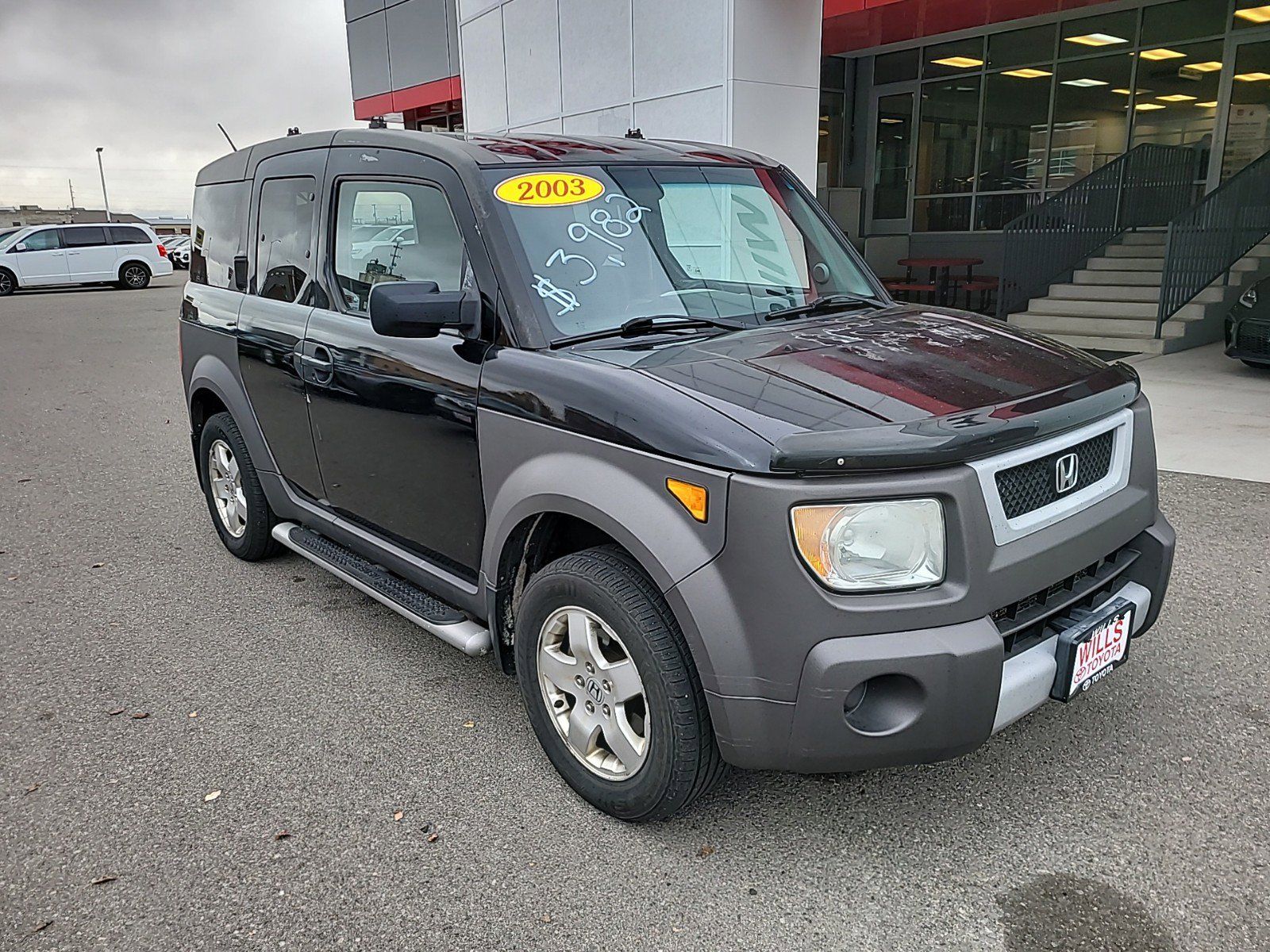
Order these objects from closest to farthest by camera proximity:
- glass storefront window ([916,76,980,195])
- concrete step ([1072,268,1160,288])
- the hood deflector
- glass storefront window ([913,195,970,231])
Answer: the hood deflector → concrete step ([1072,268,1160,288]) → glass storefront window ([916,76,980,195]) → glass storefront window ([913,195,970,231])

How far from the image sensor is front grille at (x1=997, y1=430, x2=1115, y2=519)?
8.00ft

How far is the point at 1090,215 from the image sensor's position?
12648 millimetres

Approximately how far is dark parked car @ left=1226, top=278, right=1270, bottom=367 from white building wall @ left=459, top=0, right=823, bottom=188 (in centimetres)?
428

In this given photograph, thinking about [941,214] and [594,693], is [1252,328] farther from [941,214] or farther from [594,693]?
[941,214]

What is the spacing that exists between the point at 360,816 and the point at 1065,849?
2.03 metres

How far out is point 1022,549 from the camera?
2.42 metres

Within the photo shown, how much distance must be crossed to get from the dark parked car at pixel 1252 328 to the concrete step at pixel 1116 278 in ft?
8.14

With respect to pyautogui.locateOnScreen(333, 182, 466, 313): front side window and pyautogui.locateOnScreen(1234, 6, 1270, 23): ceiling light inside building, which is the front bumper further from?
pyautogui.locateOnScreen(1234, 6, 1270, 23): ceiling light inside building

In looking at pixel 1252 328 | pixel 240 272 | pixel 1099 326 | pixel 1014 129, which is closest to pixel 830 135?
pixel 1014 129

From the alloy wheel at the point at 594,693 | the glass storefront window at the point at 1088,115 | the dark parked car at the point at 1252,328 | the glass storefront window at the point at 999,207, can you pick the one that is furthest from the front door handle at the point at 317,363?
the glass storefront window at the point at 999,207

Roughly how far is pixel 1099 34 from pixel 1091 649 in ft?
50.1

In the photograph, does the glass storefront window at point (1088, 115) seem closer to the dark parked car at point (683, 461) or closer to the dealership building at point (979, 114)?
the dealership building at point (979, 114)

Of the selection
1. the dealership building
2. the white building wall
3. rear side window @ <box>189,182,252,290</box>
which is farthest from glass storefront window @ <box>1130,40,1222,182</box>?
rear side window @ <box>189,182,252,290</box>

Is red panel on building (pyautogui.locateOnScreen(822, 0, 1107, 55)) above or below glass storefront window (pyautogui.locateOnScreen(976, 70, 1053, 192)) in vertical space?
above
